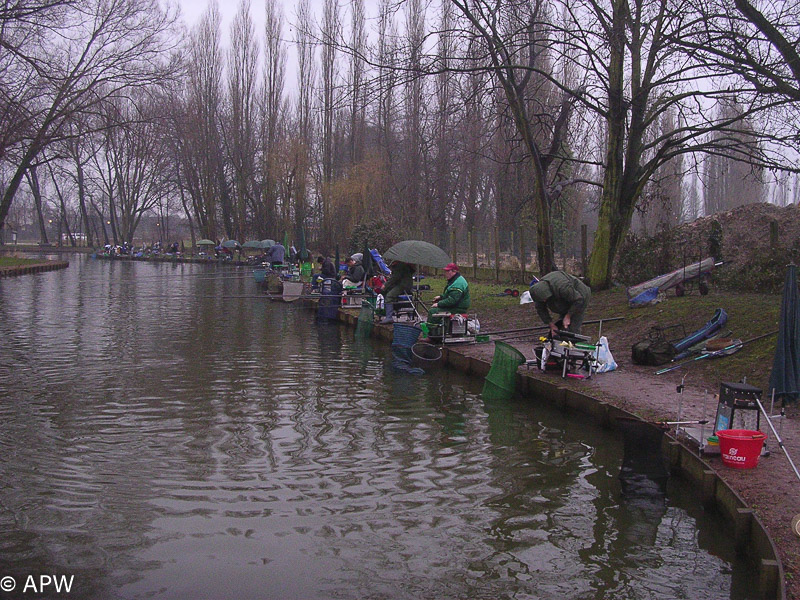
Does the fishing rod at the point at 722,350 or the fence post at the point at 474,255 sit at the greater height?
the fence post at the point at 474,255

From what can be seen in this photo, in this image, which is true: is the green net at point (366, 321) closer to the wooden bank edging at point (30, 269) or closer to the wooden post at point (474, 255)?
the wooden post at point (474, 255)

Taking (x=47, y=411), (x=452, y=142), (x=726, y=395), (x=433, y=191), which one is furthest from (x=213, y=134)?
(x=726, y=395)

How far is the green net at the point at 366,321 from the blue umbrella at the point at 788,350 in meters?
10.9

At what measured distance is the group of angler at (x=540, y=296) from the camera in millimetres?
12117

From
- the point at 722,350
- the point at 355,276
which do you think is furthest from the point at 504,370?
the point at 355,276

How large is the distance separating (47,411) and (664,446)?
783 cm

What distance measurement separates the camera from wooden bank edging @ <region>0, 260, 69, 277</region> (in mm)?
41331

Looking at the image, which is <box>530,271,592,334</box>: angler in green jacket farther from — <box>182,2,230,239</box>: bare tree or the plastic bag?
<box>182,2,230,239</box>: bare tree

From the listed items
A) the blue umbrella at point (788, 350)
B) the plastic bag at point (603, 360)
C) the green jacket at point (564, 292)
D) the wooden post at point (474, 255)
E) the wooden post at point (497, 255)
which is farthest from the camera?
the wooden post at point (474, 255)

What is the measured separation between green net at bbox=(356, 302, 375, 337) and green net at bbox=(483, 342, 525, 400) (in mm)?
7334

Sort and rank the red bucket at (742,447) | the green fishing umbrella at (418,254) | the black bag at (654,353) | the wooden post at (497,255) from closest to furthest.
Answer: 1. the red bucket at (742,447)
2. the black bag at (654,353)
3. the green fishing umbrella at (418,254)
4. the wooden post at (497,255)

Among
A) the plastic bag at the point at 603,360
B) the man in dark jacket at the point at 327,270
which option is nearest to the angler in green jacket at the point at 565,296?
the plastic bag at the point at 603,360

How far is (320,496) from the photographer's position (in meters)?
7.65

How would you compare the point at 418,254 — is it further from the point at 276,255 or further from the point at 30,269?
the point at 30,269
